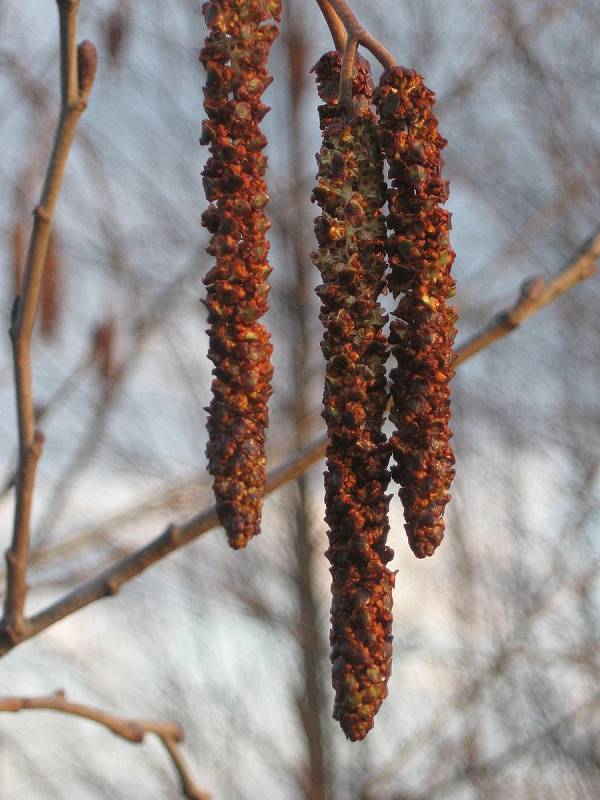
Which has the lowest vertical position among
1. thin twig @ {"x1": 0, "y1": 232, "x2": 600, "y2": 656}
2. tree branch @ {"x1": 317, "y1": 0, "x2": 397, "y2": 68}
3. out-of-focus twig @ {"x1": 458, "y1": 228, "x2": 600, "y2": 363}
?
thin twig @ {"x1": 0, "y1": 232, "x2": 600, "y2": 656}

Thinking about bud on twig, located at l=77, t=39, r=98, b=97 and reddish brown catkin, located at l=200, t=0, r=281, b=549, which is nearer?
reddish brown catkin, located at l=200, t=0, r=281, b=549

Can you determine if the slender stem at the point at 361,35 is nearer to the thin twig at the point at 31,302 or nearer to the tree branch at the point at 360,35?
the tree branch at the point at 360,35

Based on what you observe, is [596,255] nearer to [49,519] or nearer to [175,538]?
[175,538]

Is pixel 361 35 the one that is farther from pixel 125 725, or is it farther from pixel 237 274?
pixel 125 725

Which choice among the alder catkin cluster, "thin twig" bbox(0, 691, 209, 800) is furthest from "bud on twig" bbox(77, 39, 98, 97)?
"thin twig" bbox(0, 691, 209, 800)

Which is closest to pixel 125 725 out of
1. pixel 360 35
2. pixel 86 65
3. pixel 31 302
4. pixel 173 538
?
pixel 173 538

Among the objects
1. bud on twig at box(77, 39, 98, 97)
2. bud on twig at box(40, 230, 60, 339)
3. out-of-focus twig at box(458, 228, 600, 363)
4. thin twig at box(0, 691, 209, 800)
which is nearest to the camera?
bud on twig at box(77, 39, 98, 97)

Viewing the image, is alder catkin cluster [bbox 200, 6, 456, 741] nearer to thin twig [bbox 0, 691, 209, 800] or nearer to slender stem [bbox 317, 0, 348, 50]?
slender stem [bbox 317, 0, 348, 50]

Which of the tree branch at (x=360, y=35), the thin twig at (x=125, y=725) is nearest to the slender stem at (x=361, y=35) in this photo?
the tree branch at (x=360, y=35)
